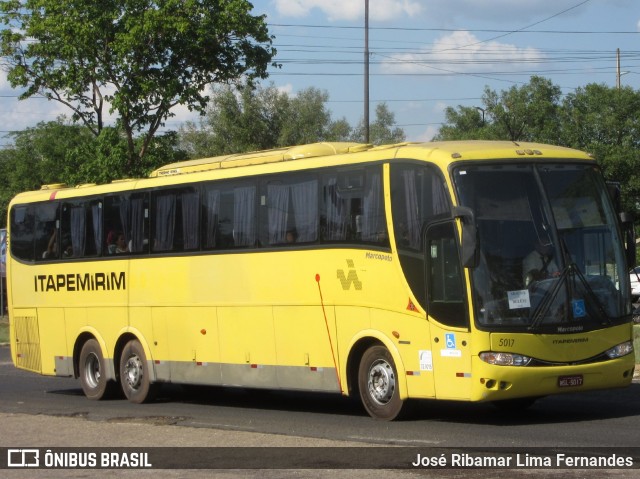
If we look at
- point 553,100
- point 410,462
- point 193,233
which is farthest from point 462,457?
point 553,100

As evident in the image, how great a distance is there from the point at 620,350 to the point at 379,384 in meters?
2.95

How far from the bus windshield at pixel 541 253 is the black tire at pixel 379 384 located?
1.73 meters

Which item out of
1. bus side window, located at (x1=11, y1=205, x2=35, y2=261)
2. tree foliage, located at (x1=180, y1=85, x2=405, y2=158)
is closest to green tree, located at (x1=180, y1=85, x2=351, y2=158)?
tree foliage, located at (x1=180, y1=85, x2=405, y2=158)

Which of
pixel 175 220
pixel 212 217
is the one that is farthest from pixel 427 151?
pixel 175 220

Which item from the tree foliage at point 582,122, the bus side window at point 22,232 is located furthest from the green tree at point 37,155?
the bus side window at point 22,232

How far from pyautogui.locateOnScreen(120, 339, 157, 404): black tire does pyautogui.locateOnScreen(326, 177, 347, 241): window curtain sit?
5151 millimetres

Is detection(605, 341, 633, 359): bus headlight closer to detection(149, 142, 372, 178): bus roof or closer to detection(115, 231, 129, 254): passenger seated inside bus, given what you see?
detection(149, 142, 372, 178): bus roof

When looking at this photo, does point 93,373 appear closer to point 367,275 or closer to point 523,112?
point 367,275

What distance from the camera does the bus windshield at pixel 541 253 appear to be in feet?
44.3

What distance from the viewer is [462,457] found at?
430 inches

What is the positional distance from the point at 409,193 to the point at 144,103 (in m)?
20.8

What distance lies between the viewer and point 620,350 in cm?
1416

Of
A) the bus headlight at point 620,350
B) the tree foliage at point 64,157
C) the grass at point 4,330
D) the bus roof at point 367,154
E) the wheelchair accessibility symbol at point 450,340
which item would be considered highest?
the tree foliage at point 64,157

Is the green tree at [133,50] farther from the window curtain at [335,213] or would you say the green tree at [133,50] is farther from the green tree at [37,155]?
the green tree at [37,155]
